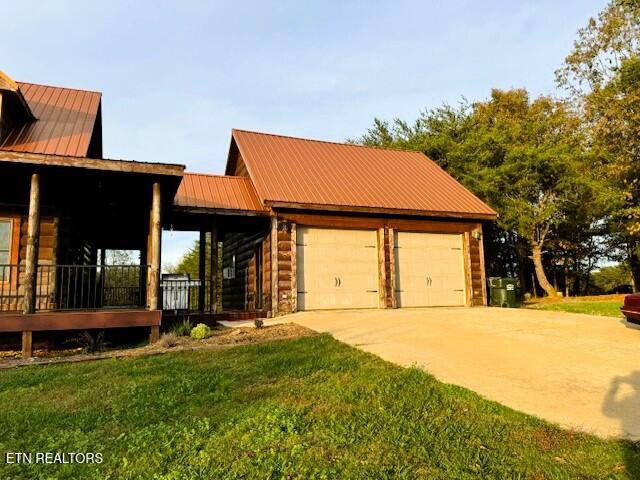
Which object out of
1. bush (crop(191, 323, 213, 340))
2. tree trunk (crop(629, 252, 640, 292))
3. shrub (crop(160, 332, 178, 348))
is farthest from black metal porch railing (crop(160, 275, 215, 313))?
tree trunk (crop(629, 252, 640, 292))

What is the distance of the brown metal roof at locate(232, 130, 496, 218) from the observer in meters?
14.3

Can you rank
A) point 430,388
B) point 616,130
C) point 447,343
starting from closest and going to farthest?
point 430,388
point 447,343
point 616,130

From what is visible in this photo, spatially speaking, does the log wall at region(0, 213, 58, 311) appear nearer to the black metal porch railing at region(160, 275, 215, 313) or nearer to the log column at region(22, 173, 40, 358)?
the log column at region(22, 173, 40, 358)

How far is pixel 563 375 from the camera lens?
589cm

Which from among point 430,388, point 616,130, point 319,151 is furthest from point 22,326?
point 616,130

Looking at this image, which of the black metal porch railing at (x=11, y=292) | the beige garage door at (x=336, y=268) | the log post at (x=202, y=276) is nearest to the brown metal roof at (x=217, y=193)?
the log post at (x=202, y=276)

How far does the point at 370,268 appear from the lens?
14664mm

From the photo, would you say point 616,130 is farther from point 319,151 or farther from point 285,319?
point 285,319

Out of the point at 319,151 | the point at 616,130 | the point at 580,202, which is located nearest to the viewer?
the point at 319,151

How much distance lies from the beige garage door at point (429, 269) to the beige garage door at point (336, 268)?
3.43ft

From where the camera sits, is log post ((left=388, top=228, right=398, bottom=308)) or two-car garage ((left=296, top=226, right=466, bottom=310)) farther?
log post ((left=388, top=228, right=398, bottom=308))

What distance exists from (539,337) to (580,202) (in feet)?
64.1

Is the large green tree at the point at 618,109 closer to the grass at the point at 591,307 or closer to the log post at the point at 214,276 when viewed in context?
the grass at the point at 591,307

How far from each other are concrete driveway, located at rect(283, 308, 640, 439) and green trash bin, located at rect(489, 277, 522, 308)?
14.2 ft
